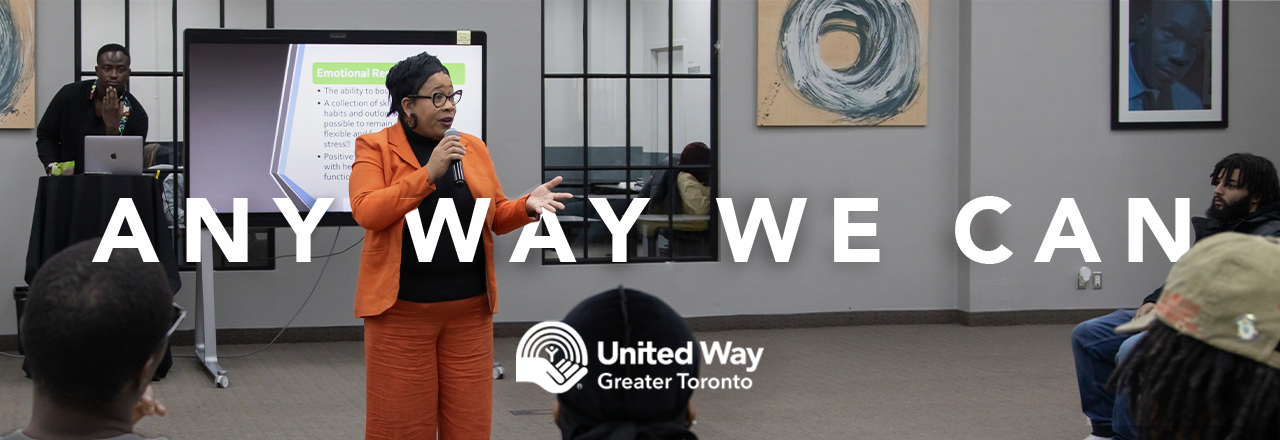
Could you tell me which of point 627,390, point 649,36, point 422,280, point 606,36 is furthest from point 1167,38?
point 627,390

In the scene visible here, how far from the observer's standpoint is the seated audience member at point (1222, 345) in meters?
1.40

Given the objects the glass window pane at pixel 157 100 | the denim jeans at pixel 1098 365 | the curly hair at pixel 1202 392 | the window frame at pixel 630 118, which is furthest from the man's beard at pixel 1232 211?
the glass window pane at pixel 157 100

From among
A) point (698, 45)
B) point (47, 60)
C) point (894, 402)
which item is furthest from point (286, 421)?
point (698, 45)

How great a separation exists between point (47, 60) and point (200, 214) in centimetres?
174

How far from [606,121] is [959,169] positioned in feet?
8.55

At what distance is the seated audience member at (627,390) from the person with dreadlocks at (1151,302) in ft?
8.82

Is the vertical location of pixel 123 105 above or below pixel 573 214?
above

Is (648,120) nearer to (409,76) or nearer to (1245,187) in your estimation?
(1245,187)

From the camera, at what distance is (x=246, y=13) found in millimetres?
6738

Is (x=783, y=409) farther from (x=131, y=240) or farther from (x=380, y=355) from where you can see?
(x=131, y=240)

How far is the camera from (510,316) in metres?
7.14

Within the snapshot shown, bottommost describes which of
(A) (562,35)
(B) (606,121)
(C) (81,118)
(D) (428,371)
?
(D) (428,371)

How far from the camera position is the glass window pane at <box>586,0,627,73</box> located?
723 cm

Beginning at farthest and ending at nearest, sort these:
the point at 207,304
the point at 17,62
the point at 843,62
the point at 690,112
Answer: the point at 843,62 → the point at 690,112 → the point at 17,62 → the point at 207,304
